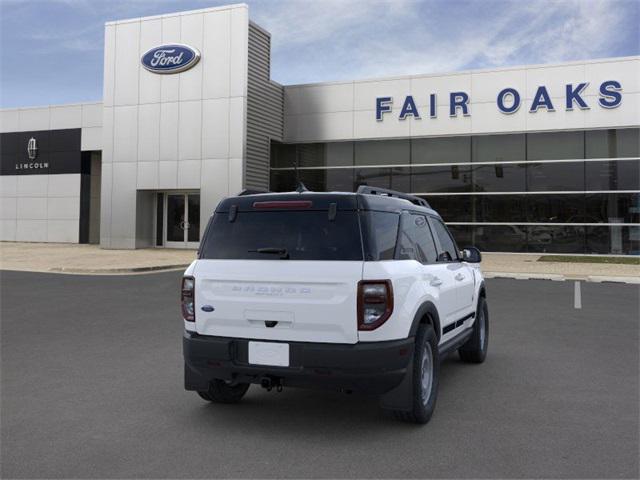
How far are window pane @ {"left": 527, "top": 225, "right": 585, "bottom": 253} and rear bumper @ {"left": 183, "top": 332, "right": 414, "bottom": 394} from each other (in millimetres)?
21479

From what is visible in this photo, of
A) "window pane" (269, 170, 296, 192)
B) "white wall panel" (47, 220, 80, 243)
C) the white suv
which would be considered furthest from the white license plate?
"white wall panel" (47, 220, 80, 243)

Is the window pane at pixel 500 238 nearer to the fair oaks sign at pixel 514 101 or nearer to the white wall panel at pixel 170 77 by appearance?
the fair oaks sign at pixel 514 101

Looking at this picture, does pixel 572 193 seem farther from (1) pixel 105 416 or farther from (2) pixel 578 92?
(1) pixel 105 416

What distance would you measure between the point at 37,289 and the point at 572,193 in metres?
19.4

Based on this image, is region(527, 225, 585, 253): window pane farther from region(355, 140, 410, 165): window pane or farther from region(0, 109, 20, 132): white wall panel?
region(0, 109, 20, 132): white wall panel

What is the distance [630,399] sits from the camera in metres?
5.25

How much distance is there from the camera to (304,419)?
15.5 feet

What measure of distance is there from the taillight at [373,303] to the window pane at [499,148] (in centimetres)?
2197

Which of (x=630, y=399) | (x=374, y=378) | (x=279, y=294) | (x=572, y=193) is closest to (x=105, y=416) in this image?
(x=279, y=294)

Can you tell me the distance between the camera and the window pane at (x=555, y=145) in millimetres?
23734

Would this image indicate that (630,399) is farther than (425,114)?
No

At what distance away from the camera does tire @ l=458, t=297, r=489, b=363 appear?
6562 mm

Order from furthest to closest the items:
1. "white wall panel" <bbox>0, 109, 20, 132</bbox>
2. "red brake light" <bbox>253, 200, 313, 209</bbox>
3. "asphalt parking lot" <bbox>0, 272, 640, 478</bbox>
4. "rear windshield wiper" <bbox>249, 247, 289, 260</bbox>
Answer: "white wall panel" <bbox>0, 109, 20, 132</bbox>
"red brake light" <bbox>253, 200, 313, 209</bbox>
"rear windshield wiper" <bbox>249, 247, 289, 260</bbox>
"asphalt parking lot" <bbox>0, 272, 640, 478</bbox>

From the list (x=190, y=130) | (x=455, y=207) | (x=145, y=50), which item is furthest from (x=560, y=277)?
(x=145, y=50)
